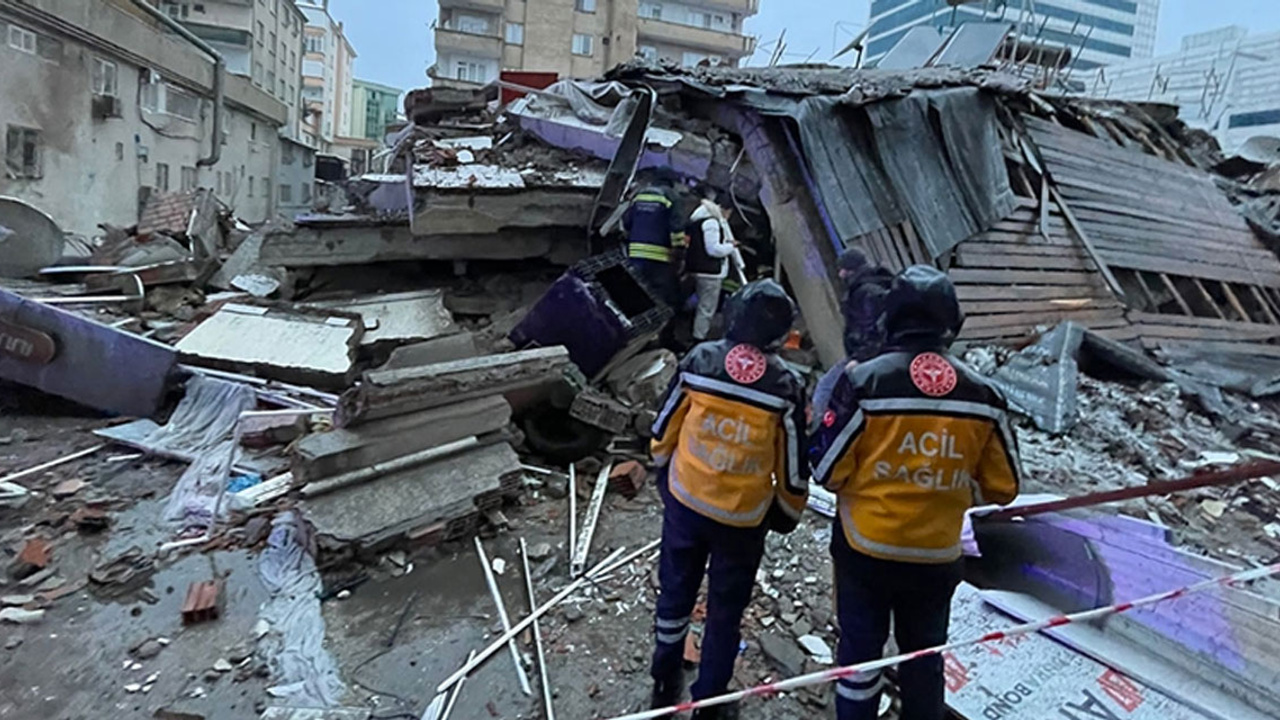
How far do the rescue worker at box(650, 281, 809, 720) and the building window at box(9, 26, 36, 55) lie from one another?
13014mm

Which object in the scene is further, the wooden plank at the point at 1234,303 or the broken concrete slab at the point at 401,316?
the wooden plank at the point at 1234,303

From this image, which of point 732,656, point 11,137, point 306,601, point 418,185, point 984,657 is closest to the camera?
point 732,656

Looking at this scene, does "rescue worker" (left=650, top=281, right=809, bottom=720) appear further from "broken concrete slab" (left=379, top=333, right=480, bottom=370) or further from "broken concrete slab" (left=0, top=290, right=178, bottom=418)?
"broken concrete slab" (left=0, top=290, right=178, bottom=418)

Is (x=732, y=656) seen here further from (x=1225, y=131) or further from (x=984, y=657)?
(x=1225, y=131)

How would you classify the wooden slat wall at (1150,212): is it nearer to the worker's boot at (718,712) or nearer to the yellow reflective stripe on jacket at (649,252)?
the yellow reflective stripe on jacket at (649,252)

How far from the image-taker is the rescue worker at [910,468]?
2021 millimetres

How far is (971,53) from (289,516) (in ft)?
37.4

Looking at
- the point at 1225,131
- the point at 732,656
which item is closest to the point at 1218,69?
the point at 1225,131

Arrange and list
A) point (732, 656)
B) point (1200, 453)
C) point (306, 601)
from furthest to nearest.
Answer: point (1200, 453) < point (306, 601) < point (732, 656)

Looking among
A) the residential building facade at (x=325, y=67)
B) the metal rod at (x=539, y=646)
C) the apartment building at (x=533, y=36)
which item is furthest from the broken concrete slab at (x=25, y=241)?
the residential building facade at (x=325, y=67)

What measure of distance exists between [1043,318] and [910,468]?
267 inches

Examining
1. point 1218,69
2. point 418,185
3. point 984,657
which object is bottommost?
point 984,657

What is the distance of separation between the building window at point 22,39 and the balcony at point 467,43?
21893 mm

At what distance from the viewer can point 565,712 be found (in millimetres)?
2555
